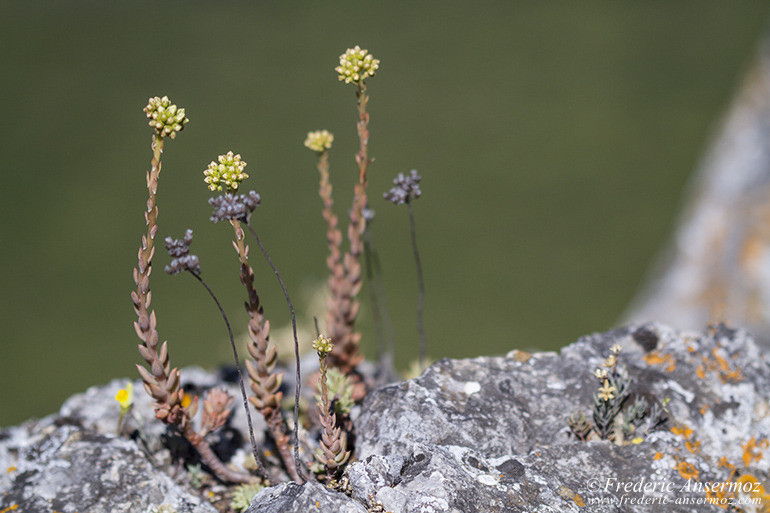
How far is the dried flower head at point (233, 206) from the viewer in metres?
1.14

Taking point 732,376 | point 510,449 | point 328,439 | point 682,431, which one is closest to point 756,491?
point 682,431

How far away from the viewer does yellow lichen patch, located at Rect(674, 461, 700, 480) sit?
136 cm

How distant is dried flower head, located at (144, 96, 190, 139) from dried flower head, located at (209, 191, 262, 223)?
0.15 meters

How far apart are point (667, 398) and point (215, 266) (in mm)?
3858

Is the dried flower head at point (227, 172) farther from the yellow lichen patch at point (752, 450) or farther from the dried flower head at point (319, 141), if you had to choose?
the yellow lichen patch at point (752, 450)

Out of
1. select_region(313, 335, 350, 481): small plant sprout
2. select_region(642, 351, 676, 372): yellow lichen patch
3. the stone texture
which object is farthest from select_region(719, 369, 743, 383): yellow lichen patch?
the stone texture

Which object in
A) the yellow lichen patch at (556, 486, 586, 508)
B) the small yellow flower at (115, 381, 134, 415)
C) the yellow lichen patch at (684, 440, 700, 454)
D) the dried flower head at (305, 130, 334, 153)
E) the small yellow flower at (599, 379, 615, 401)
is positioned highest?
the dried flower head at (305, 130, 334, 153)

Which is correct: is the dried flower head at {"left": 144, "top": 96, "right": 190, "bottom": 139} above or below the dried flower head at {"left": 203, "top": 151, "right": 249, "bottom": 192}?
above

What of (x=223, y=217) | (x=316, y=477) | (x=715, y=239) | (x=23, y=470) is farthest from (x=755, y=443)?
(x=715, y=239)

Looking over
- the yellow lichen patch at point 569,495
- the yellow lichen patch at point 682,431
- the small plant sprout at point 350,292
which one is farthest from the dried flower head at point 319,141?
the yellow lichen patch at point 682,431

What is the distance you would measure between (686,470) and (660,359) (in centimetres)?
31

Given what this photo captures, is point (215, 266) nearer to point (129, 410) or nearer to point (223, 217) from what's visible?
point (129, 410)

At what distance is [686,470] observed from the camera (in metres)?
1.37

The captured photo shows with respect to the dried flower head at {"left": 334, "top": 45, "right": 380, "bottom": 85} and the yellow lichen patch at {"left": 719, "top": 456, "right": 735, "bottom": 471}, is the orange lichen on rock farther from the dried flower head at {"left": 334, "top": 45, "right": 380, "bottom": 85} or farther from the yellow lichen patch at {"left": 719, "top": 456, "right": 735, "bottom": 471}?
the dried flower head at {"left": 334, "top": 45, "right": 380, "bottom": 85}
